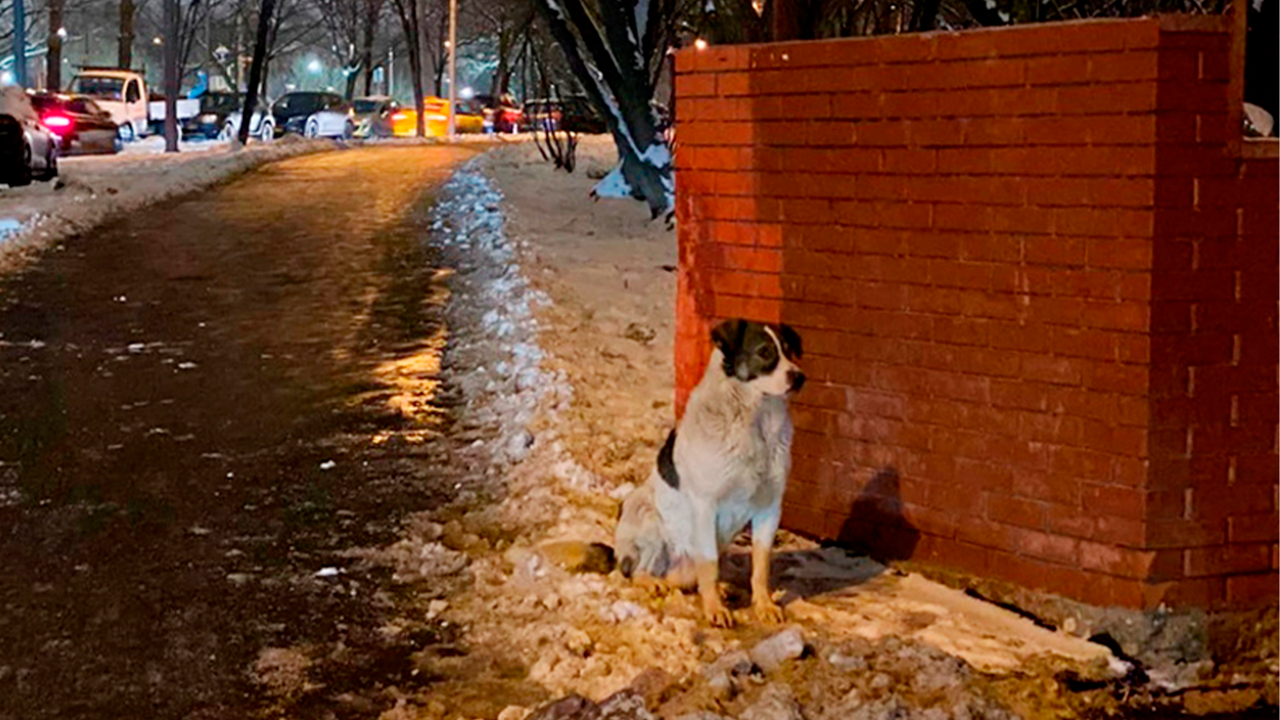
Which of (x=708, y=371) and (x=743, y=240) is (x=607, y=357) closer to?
(x=743, y=240)

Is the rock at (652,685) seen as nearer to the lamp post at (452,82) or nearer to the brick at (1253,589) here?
the brick at (1253,589)

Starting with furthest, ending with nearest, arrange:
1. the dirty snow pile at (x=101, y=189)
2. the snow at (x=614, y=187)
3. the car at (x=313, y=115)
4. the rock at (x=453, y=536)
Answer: the car at (x=313, y=115), the snow at (x=614, y=187), the dirty snow pile at (x=101, y=189), the rock at (x=453, y=536)

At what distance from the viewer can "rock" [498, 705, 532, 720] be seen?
460cm

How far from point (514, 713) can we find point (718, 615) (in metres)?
0.91

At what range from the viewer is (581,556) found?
19.1ft

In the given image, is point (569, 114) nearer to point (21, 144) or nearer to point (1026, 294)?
point (21, 144)

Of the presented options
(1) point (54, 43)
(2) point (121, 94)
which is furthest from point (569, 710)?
(1) point (54, 43)

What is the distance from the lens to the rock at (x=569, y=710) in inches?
175

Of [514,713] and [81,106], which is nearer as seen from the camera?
[514,713]

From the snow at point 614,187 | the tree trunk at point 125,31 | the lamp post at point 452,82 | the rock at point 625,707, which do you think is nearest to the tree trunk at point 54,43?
the tree trunk at point 125,31

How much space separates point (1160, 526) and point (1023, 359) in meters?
0.71

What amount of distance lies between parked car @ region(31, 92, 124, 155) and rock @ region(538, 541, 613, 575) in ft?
90.6

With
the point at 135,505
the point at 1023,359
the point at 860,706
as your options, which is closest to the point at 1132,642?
the point at 1023,359

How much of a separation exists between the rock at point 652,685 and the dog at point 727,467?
1.81 feet
